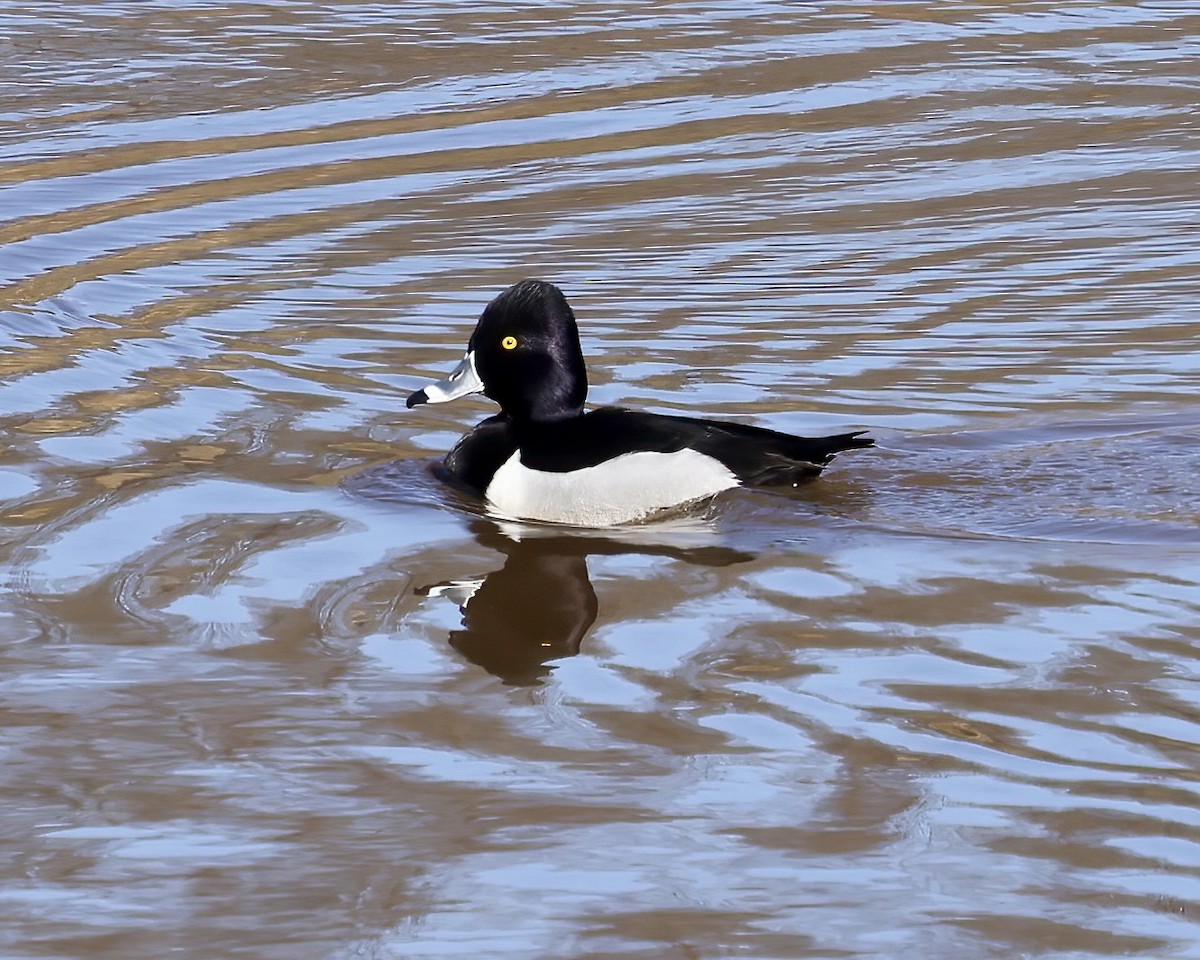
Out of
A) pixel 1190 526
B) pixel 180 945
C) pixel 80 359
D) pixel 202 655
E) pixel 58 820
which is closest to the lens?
pixel 180 945

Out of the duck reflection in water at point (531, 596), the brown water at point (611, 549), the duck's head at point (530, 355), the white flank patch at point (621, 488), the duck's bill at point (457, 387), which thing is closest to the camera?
the brown water at point (611, 549)

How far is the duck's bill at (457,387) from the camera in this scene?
22.8 ft

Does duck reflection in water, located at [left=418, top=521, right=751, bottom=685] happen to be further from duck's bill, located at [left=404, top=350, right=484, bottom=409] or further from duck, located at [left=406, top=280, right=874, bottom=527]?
duck's bill, located at [left=404, top=350, right=484, bottom=409]

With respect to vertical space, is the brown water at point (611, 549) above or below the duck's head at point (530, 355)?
below

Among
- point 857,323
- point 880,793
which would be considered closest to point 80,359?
point 857,323

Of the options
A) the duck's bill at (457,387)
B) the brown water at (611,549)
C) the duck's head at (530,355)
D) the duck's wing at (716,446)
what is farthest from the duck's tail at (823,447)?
the duck's bill at (457,387)

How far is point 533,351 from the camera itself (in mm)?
6863

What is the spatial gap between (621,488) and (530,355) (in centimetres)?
67

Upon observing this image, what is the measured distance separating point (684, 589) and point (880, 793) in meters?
1.57

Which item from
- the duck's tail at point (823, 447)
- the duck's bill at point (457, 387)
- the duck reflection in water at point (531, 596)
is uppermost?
the duck's bill at point (457, 387)

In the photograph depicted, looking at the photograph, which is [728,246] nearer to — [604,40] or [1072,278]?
[1072,278]

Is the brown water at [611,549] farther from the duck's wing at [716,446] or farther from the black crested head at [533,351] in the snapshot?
the black crested head at [533,351]

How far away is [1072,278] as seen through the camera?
9258 mm

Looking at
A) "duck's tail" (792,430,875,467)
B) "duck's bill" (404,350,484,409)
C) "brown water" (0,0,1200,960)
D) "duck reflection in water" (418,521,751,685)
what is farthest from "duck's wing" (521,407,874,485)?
"duck's bill" (404,350,484,409)
